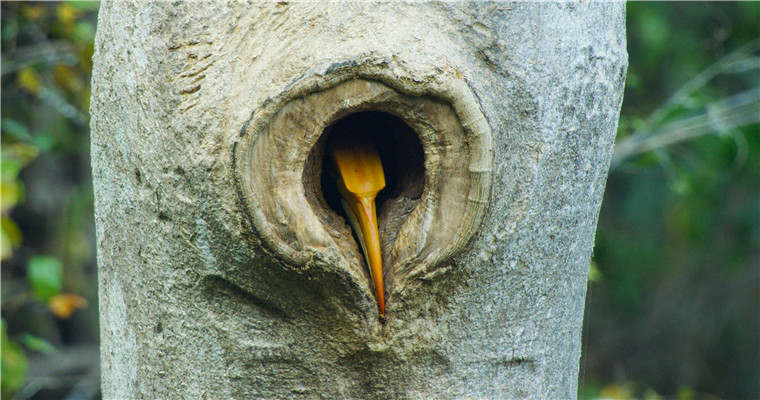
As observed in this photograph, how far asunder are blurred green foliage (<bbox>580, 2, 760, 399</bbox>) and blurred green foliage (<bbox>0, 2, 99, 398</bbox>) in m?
1.85

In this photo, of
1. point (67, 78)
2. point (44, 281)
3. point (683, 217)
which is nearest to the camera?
point (44, 281)

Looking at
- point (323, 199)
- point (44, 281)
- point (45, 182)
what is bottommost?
point (44, 281)

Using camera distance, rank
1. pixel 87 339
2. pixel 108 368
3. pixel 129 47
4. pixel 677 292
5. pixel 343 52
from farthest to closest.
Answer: pixel 677 292
pixel 87 339
pixel 108 368
pixel 129 47
pixel 343 52

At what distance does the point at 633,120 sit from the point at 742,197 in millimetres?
1800

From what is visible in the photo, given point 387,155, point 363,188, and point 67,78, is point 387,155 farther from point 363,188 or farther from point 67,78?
A: point 67,78

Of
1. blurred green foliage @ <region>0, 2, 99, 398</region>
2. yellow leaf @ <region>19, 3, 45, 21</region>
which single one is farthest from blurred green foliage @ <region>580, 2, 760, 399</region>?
yellow leaf @ <region>19, 3, 45, 21</region>

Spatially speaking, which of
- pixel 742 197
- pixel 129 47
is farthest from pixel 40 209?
pixel 742 197

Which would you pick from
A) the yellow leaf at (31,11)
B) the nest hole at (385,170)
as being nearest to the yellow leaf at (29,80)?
the yellow leaf at (31,11)

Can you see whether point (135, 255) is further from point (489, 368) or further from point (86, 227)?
point (86, 227)

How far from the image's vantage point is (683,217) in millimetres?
3244

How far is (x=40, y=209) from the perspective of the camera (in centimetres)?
329

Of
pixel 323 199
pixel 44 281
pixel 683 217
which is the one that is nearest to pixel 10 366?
pixel 44 281

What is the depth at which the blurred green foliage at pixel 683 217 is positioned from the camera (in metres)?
2.39

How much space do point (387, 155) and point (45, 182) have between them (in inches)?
116
